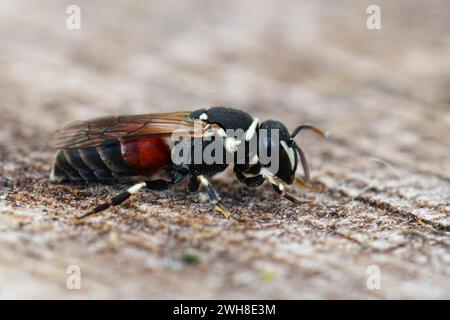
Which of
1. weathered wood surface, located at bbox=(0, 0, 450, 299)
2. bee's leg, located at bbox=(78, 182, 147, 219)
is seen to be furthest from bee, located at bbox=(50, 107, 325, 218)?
bee's leg, located at bbox=(78, 182, 147, 219)

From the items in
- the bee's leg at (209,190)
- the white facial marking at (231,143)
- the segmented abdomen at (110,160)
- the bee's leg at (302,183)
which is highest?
the white facial marking at (231,143)

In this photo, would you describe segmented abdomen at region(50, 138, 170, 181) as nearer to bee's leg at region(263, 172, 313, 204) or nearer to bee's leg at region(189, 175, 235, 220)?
bee's leg at region(189, 175, 235, 220)

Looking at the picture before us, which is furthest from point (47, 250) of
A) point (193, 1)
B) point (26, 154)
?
point (193, 1)

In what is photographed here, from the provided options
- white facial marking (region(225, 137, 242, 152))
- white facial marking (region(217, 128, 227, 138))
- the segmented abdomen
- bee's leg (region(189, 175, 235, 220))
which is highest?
white facial marking (region(217, 128, 227, 138))

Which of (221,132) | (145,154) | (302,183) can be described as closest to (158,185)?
(145,154)

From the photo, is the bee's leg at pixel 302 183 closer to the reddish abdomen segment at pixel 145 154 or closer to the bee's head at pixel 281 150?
the bee's head at pixel 281 150

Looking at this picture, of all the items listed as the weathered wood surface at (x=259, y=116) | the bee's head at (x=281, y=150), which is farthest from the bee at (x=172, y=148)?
the weathered wood surface at (x=259, y=116)
